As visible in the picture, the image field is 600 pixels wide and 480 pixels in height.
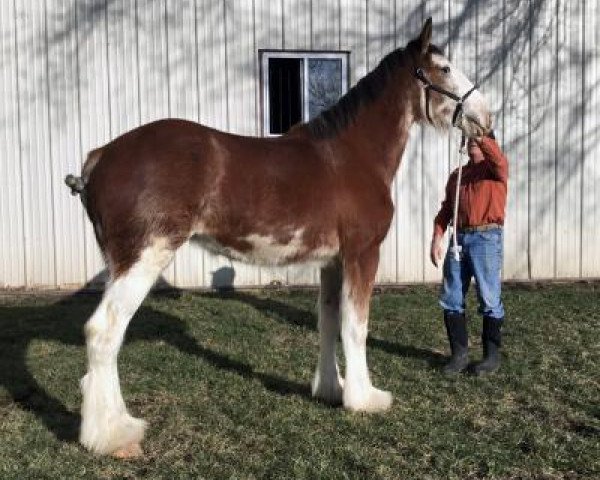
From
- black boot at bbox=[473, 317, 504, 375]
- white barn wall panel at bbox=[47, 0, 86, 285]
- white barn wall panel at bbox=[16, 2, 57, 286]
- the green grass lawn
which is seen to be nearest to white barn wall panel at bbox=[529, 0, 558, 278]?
the green grass lawn

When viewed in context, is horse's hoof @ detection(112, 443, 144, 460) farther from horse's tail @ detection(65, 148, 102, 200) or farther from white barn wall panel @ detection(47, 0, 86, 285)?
white barn wall panel @ detection(47, 0, 86, 285)

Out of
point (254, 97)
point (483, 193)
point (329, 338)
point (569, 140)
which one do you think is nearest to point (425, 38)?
point (483, 193)

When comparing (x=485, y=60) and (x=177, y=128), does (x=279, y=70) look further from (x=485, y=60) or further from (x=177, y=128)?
(x=177, y=128)

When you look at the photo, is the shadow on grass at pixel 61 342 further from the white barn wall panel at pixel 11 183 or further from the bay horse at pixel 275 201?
the white barn wall panel at pixel 11 183

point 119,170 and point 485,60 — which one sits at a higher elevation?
point 485,60

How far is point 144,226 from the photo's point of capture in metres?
3.50

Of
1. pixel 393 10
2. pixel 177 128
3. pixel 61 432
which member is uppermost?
pixel 393 10

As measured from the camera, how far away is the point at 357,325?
418 centimetres

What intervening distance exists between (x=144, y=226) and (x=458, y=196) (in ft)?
8.31

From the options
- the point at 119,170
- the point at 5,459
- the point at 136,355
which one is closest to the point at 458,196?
the point at 119,170

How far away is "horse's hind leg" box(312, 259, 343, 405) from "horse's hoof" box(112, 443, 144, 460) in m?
1.33

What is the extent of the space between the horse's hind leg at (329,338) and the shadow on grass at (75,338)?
170 millimetres

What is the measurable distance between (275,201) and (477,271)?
1.96 meters

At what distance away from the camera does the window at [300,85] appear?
27.3 feet
